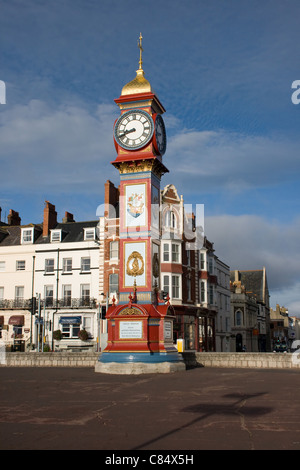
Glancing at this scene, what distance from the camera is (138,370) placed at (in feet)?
82.8

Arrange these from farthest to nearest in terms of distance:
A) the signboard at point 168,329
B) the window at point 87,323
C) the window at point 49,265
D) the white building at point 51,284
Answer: the window at point 49,265 < the white building at point 51,284 < the window at point 87,323 < the signboard at point 168,329

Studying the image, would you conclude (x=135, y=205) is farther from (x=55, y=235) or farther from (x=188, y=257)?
(x=55, y=235)

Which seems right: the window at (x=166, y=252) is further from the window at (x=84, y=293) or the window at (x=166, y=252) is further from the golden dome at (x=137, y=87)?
the golden dome at (x=137, y=87)

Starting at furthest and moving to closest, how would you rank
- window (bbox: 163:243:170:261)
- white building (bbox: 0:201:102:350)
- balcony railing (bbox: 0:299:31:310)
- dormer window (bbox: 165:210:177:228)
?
balcony railing (bbox: 0:299:31:310), white building (bbox: 0:201:102:350), dormer window (bbox: 165:210:177:228), window (bbox: 163:243:170:261)

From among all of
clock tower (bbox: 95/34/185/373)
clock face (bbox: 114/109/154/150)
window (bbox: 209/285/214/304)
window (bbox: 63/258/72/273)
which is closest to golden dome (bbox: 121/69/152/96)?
clock tower (bbox: 95/34/185/373)

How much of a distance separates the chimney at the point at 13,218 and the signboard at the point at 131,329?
3693 cm

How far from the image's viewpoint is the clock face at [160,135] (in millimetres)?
29391

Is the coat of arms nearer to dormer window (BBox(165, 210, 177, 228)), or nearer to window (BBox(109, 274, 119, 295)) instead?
dormer window (BBox(165, 210, 177, 228))

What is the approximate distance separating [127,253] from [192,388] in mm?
11753

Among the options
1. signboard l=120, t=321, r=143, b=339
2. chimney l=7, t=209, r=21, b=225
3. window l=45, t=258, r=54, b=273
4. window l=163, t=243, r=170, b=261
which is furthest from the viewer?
chimney l=7, t=209, r=21, b=225

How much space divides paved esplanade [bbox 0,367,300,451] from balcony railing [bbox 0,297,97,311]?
99.2 ft

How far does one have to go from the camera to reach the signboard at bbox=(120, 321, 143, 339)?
2647cm

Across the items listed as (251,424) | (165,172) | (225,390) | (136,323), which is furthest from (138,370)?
(251,424)

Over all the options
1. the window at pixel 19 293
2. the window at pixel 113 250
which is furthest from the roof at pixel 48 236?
the window at pixel 19 293
